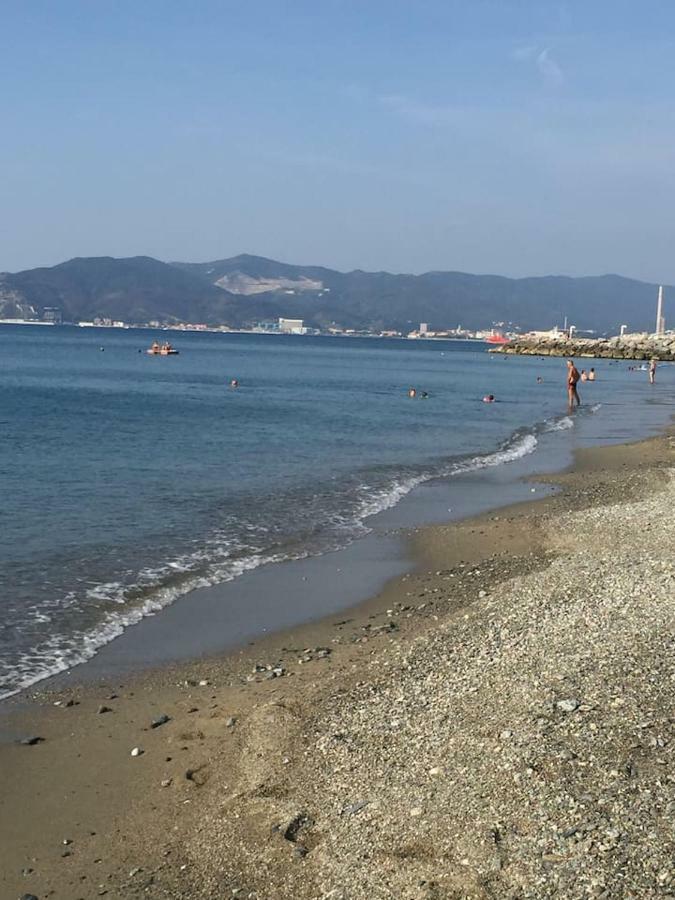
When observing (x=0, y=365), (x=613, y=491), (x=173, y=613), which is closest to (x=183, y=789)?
(x=173, y=613)

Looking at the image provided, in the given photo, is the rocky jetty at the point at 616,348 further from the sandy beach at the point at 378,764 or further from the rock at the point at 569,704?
the rock at the point at 569,704

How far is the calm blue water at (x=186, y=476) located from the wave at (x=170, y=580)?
0.04 metres

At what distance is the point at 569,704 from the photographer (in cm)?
816

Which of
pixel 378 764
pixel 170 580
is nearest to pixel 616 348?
pixel 170 580

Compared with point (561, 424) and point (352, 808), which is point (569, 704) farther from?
point (561, 424)

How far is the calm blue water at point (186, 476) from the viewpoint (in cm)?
1374

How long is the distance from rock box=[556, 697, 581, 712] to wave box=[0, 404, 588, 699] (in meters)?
5.62

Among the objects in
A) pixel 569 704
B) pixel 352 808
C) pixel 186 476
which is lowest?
pixel 186 476

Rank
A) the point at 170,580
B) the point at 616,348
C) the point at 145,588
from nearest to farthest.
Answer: the point at 145,588 < the point at 170,580 < the point at 616,348

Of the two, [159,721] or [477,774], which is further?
[159,721]

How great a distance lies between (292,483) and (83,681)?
13399 millimetres

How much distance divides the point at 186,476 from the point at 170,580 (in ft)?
32.8

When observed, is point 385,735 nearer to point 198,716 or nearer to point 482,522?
point 198,716

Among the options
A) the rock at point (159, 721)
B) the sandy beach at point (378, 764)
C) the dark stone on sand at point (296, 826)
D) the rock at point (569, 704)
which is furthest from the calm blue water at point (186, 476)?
the rock at point (569, 704)
